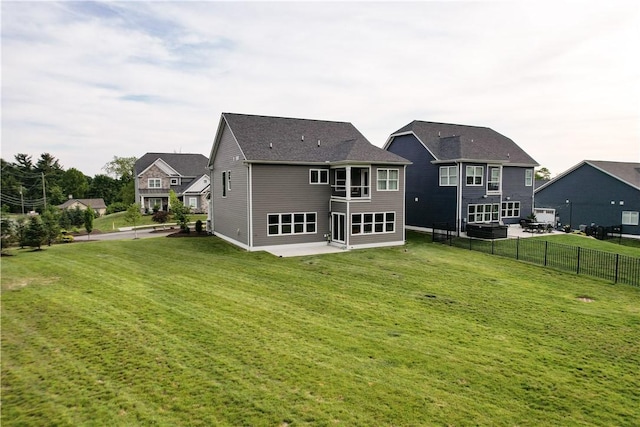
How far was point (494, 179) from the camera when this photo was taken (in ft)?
94.5

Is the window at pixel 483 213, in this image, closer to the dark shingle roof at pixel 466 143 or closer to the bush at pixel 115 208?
the dark shingle roof at pixel 466 143

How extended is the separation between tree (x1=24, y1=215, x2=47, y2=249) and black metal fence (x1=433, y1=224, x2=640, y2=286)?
23.5 m

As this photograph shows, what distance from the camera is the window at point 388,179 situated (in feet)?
76.3

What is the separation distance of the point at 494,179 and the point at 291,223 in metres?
16.8

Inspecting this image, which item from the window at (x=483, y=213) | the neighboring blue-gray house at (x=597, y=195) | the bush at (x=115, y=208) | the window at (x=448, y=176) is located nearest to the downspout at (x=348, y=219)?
the window at (x=448, y=176)

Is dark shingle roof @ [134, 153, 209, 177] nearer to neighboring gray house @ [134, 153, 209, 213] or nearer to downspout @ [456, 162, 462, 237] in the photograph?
neighboring gray house @ [134, 153, 209, 213]

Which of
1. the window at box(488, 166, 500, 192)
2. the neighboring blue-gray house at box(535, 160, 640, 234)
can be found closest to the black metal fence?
the window at box(488, 166, 500, 192)

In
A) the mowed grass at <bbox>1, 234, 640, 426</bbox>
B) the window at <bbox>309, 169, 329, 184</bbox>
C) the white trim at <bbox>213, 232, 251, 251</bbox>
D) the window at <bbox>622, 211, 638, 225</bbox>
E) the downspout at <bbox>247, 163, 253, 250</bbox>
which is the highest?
the window at <bbox>309, 169, 329, 184</bbox>

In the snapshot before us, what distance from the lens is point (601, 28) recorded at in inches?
690

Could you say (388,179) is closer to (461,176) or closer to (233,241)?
(461,176)

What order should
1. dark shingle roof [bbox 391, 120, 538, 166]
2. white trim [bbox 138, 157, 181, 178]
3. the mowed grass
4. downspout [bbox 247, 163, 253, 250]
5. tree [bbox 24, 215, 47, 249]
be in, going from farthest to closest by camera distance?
white trim [bbox 138, 157, 181, 178] < dark shingle roof [bbox 391, 120, 538, 166] < downspout [bbox 247, 163, 253, 250] < tree [bbox 24, 215, 47, 249] < the mowed grass

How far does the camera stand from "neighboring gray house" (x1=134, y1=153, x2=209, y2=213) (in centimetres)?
4566

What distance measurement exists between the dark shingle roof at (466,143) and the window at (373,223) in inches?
296

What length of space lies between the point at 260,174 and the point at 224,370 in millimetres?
14996
